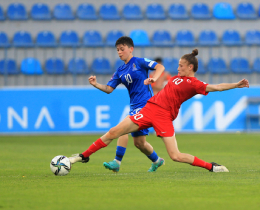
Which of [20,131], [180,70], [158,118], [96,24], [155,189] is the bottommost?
[20,131]

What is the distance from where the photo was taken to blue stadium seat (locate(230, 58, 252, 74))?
16620 mm

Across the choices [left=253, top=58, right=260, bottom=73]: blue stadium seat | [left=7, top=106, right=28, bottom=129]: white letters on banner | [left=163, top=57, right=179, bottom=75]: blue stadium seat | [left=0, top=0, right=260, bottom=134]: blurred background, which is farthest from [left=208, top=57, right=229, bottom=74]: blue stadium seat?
[left=7, top=106, right=28, bottom=129]: white letters on banner

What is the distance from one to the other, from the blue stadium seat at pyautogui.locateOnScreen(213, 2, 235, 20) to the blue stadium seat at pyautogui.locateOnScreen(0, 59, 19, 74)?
847cm

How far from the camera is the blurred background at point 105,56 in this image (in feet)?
47.9

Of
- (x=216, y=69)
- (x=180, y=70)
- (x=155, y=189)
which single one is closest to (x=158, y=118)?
(x=180, y=70)

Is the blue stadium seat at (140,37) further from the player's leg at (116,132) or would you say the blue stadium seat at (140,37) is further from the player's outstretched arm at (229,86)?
the player's outstretched arm at (229,86)

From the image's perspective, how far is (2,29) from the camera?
1812 cm

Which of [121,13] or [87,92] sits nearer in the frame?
[87,92]

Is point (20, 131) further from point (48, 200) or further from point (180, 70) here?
point (48, 200)

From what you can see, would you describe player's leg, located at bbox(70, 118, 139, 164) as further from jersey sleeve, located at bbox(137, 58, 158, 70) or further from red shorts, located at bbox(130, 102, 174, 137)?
jersey sleeve, located at bbox(137, 58, 158, 70)

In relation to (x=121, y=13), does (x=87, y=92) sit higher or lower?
lower

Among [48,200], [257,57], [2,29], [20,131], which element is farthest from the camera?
[2,29]

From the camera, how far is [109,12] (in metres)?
18.6

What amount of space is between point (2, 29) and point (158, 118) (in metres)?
13.5
